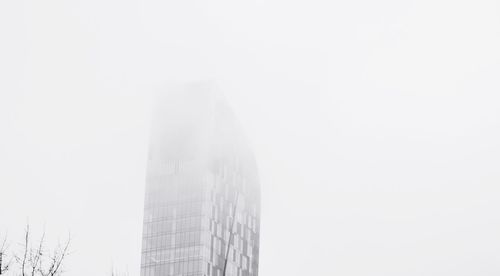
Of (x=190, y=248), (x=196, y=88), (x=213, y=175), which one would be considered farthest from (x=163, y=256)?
(x=196, y=88)

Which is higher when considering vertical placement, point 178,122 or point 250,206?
point 178,122

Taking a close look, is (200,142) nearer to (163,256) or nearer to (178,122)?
(178,122)

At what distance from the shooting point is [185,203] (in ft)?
565

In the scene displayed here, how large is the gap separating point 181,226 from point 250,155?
96.4 ft

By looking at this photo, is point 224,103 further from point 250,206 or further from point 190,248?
point 190,248

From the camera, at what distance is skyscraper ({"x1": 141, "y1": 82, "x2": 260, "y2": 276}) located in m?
170

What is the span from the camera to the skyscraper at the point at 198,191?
170 m

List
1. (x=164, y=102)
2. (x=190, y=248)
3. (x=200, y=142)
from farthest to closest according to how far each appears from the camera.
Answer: (x=164, y=102) → (x=200, y=142) → (x=190, y=248)

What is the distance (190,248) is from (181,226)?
436 cm

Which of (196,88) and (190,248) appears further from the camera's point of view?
(196,88)

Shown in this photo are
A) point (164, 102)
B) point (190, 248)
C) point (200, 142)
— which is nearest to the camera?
point (190, 248)

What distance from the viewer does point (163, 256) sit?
170 m

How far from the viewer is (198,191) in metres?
172

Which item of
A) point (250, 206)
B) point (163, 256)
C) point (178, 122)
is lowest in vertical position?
point (163, 256)
